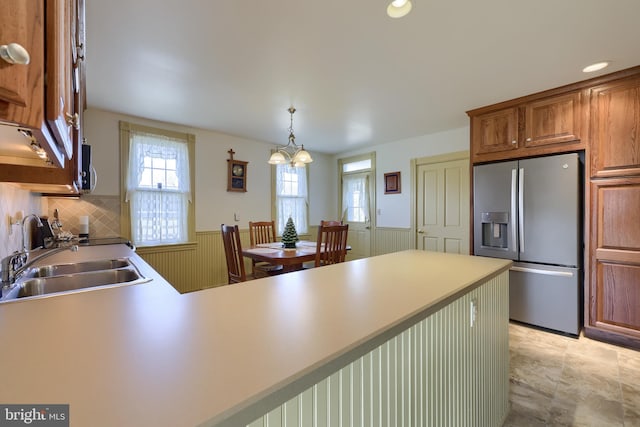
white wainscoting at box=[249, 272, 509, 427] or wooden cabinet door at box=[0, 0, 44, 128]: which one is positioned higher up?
wooden cabinet door at box=[0, 0, 44, 128]

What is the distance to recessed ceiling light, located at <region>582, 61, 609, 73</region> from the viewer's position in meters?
2.21

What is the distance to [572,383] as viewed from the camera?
6.35 feet

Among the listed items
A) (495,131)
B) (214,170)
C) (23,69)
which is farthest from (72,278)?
(495,131)

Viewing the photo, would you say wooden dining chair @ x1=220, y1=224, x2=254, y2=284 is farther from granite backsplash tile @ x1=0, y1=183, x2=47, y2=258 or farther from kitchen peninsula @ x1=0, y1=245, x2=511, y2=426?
granite backsplash tile @ x1=0, y1=183, x2=47, y2=258

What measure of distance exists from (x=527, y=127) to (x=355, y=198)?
3.01 metres

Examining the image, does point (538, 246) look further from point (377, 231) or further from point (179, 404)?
point (179, 404)

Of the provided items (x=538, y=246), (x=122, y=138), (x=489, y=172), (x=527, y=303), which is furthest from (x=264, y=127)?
(x=527, y=303)

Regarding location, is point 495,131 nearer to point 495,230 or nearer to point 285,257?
point 495,230

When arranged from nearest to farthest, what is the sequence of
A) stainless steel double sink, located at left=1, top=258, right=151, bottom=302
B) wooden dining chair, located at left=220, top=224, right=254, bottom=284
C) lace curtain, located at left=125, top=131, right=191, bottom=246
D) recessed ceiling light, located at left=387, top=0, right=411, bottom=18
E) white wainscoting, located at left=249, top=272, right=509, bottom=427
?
white wainscoting, located at left=249, top=272, right=509, bottom=427
stainless steel double sink, located at left=1, top=258, right=151, bottom=302
recessed ceiling light, located at left=387, top=0, right=411, bottom=18
wooden dining chair, located at left=220, top=224, right=254, bottom=284
lace curtain, located at left=125, top=131, right=191, bottom=246

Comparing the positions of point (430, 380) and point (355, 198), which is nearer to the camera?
point (430, 380)

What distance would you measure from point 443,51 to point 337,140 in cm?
266

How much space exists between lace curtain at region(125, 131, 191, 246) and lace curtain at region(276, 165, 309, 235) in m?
1.56

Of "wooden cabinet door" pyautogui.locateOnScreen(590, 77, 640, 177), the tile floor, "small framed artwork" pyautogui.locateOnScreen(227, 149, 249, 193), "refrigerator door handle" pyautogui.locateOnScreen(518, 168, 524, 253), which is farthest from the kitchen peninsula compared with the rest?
"small framed artwork" pyautogui.locateOnScreen(227, 149, 249, 193)

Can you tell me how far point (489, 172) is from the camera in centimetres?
300
